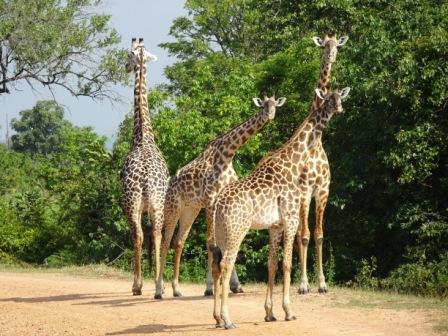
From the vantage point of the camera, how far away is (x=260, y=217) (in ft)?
36.0

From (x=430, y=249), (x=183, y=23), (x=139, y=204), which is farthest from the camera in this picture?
(x=183, y=23)

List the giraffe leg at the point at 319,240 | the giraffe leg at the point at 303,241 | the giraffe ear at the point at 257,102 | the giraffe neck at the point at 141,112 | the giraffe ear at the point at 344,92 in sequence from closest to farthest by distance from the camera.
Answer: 1. the giraffe ear at the point at 257,102
2. the giraffe ear at the point at 344,92
3. the giraffe leg at the point at 303,241
4. the giraffe leg at the point at 319,240
5. the giraffe neck at the point at 141,112

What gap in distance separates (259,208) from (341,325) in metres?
1.66

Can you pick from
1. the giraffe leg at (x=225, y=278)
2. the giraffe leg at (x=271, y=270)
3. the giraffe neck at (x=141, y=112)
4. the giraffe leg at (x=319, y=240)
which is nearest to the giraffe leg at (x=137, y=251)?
the giraffe neck at (x=141, y=112)

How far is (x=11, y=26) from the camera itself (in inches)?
931

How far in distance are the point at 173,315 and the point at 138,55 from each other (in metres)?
5.59

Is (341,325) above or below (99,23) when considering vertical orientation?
below

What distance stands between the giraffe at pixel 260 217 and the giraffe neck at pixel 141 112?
3.46 m

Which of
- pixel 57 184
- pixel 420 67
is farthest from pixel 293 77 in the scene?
pixel 57 184

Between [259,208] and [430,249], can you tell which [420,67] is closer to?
[430,249]

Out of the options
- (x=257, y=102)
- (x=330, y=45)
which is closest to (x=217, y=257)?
(x=257, y=102)

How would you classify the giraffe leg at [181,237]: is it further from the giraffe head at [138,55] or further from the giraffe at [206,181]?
the giraffe head at [138,55]

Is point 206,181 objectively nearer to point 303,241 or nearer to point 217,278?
point 303,241

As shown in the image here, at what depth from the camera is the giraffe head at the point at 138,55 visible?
15.8 meters
